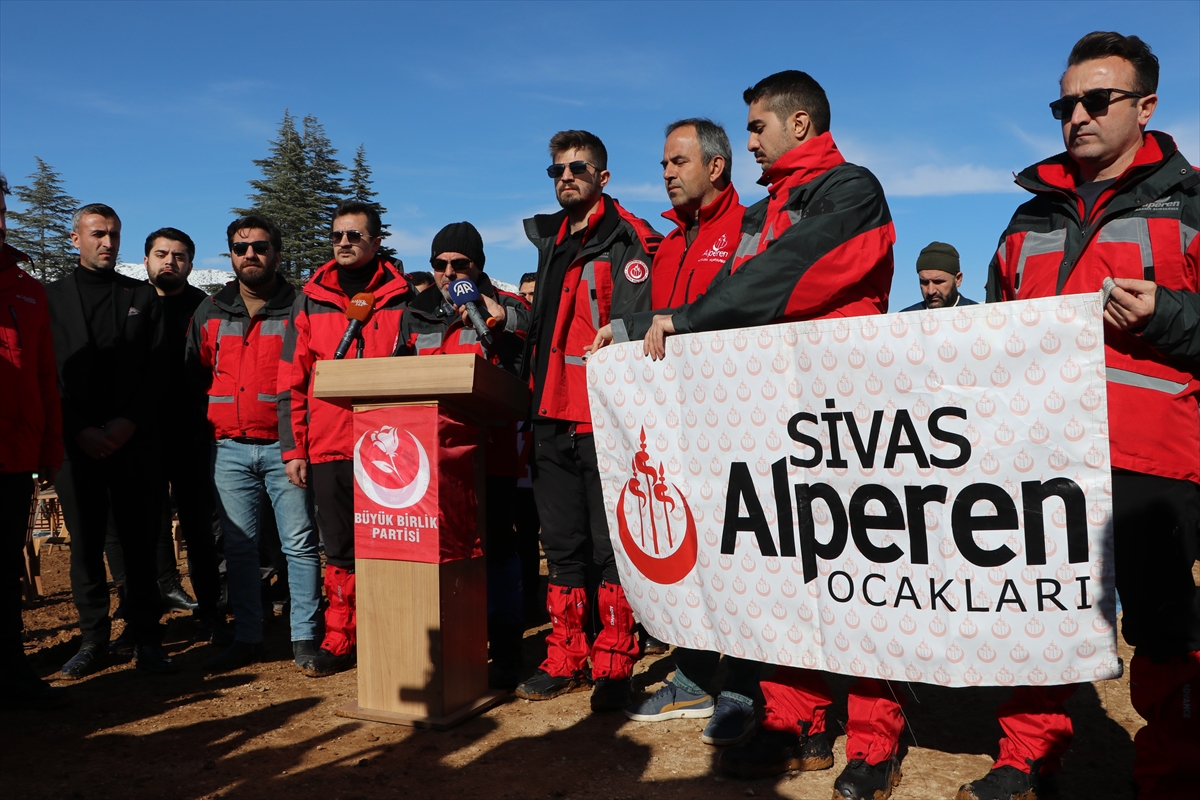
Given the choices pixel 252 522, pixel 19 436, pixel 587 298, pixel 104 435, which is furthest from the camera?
pixel 252 522

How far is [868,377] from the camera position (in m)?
3.18

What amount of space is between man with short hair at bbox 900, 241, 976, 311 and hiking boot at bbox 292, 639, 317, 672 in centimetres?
450

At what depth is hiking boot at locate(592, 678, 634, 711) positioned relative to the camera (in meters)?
4.45

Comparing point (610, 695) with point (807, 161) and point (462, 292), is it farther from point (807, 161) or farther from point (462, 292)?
point (807, 161)

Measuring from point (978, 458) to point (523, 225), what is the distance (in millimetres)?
2929

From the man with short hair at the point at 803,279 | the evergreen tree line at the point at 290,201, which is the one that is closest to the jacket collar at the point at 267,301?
the man with short hair at the point at 803,279

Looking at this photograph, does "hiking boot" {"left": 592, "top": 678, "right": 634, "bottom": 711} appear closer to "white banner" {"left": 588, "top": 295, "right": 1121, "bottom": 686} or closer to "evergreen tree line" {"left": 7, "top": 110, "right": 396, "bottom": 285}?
"white banner" {"left": 588, "top": 295, "right": 1121, "bottom": 686}

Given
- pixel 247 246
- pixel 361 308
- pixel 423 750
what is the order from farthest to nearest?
pixel 247 246
pixel 361 308
pixel 423 750

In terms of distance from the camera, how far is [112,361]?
5.64m

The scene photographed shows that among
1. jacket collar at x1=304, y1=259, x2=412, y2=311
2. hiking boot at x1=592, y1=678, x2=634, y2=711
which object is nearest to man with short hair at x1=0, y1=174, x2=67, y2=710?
jacket collar at x1=304, y1=259, x2=412, y2=311

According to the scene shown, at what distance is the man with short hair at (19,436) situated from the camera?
15.7ft

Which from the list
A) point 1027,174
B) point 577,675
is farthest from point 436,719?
point 1027,174

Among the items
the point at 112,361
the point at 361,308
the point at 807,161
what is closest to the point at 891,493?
the point at 807,161

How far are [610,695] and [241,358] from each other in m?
3.25
